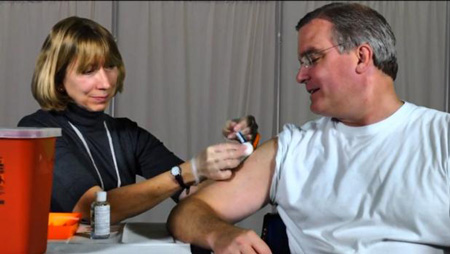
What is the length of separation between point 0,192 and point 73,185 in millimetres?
631

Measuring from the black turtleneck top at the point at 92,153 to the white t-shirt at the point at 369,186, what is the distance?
561 mm

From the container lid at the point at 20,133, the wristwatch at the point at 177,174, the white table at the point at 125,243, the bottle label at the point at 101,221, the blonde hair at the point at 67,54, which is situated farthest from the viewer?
the blonde hair at the point at 67,54

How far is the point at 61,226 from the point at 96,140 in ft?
1.86

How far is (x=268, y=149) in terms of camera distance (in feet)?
5.75

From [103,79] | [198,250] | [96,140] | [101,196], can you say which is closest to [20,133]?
[101,196]

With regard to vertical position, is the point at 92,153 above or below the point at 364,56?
below

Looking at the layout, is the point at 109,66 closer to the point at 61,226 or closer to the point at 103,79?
the point at 103,79

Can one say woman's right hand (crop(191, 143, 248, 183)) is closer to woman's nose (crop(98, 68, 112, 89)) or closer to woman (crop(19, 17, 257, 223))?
woman (crop(19, 17, 257, 223))

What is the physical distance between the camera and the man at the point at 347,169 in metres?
1.48

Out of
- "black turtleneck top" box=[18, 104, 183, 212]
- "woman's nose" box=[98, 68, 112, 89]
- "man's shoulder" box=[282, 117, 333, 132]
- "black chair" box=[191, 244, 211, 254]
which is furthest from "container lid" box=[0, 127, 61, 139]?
"man's shoulder" box=[282, 117, 333, 132]

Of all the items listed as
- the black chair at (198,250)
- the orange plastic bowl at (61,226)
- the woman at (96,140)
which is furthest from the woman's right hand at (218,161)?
the orange plastic bowl at (61,226)

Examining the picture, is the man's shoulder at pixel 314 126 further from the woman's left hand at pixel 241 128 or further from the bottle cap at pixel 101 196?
the bottle cap at pixel 101 196

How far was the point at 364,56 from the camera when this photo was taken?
1.65 m

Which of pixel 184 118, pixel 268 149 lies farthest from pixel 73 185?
pixel 184 118
